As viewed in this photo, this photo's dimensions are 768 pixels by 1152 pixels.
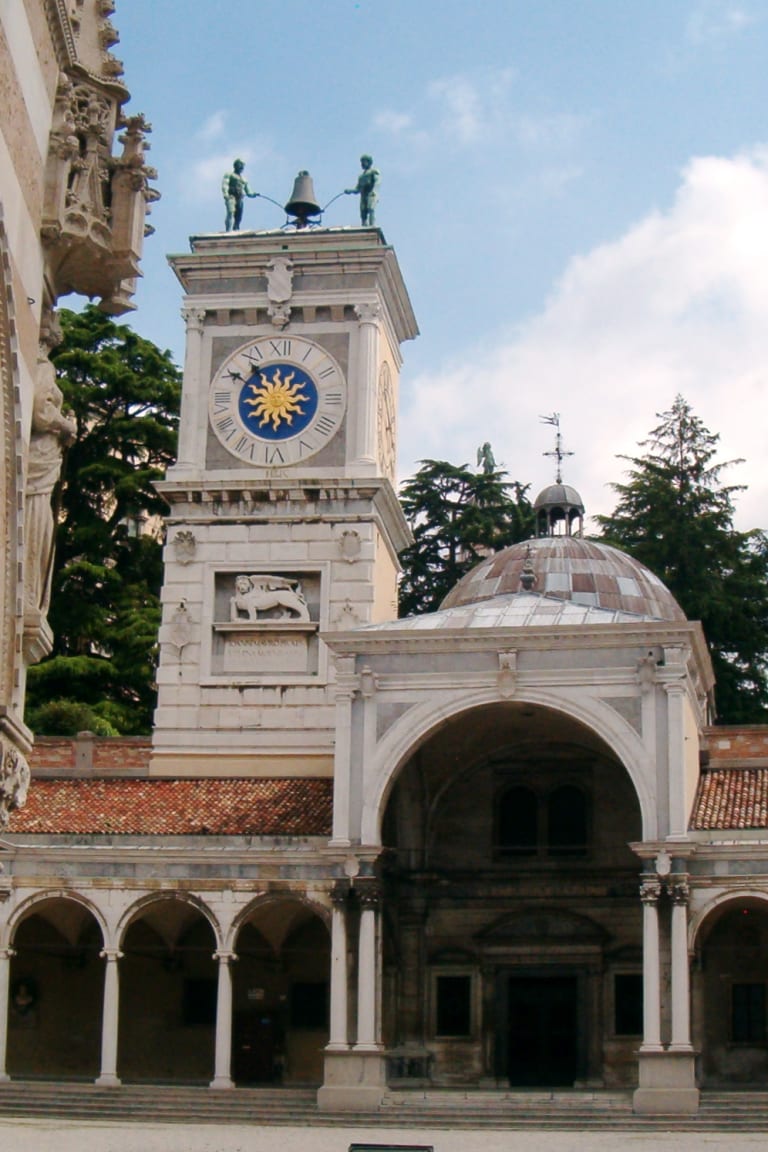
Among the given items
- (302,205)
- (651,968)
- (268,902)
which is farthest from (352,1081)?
(302,205)

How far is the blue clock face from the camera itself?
1563 inches

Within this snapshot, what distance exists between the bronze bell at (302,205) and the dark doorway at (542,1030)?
17746 mm

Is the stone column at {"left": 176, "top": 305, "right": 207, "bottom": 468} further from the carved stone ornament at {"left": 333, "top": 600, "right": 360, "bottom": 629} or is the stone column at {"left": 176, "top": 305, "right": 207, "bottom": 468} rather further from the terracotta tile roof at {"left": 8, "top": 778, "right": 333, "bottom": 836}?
the terracotta tile roof at {"left": 8, "top": 778, "right": 333, "bottom": 836}

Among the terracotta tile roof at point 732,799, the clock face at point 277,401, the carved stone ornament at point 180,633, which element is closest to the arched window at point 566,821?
the terracotta tile roof at point 732,799

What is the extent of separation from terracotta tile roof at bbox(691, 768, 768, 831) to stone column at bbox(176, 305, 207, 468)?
42.1 ft

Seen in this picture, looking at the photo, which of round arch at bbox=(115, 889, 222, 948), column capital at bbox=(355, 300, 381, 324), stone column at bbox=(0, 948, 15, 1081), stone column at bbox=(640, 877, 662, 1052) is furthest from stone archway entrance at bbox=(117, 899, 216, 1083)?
column capital at bbox=(355, 300, 381, 324)

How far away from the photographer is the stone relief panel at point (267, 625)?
38.1 m

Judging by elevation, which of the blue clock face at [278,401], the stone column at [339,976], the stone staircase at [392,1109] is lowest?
the stone staircase at [392,1109]

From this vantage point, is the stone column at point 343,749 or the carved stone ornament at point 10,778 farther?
the stone column at point 343,749

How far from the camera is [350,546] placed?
127ft

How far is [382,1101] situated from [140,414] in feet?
82.3

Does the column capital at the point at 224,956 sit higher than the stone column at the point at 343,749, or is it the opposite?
the stone column at the point at 343,749

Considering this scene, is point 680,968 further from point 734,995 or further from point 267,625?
point 267,625

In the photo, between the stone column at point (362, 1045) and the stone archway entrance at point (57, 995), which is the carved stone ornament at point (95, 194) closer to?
the stone column at point (362, 1045)
